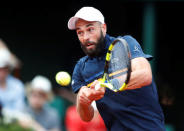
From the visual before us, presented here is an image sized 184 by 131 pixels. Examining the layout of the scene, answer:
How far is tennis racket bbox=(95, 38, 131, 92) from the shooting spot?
2893 mm

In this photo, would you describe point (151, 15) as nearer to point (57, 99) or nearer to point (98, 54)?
point (57, 99)

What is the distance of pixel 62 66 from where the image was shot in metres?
8.62

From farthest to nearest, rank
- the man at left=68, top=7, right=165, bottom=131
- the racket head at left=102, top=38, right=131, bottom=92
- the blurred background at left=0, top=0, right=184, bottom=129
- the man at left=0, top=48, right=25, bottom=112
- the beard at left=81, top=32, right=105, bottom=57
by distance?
1. the blurred background at left=0, top=0, right=184, bottom=129
2. the man at left=0, top=48, right=25, bottom=112
3. the beard at left=81, top=32, right=105, bottom=57
4. the man at left=68, top=7, right=165, bottom=131
5. the racket head at left=102, top=38, right=131, bottom=92

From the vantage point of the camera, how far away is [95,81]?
10.4ft

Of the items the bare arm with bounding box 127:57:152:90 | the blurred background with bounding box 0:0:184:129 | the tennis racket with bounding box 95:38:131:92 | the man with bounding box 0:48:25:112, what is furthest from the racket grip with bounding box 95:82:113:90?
the blurred background with bounding box 0:0:184:129

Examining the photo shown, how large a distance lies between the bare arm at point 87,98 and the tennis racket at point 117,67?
0.16 feet

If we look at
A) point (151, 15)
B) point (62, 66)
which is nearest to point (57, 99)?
point (62, 66)

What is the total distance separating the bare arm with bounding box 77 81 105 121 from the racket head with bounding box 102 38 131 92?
126 mm

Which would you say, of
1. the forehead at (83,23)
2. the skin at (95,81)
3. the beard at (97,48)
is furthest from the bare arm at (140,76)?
the forehead at (83,23)

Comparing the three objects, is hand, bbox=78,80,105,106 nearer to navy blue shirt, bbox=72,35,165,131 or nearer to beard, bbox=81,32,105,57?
navy blue shirt, bbox=72,35,165,131

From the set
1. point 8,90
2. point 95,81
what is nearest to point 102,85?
point 95,81

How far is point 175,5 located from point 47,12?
2.60 m

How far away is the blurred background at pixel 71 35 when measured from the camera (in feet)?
27.2

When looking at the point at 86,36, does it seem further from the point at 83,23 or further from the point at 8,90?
the point at 8,90
